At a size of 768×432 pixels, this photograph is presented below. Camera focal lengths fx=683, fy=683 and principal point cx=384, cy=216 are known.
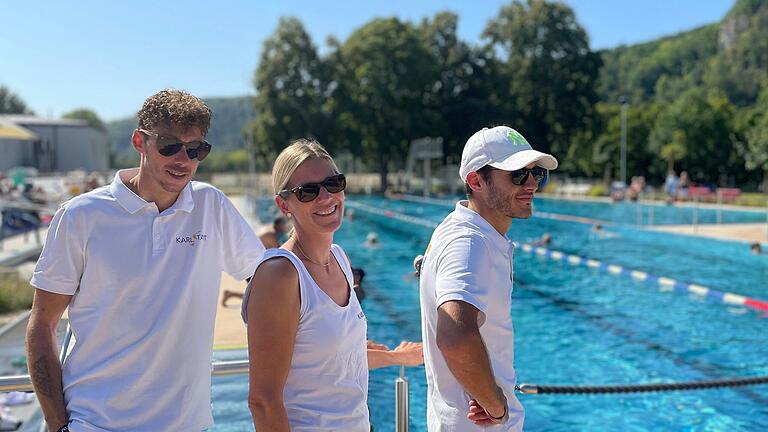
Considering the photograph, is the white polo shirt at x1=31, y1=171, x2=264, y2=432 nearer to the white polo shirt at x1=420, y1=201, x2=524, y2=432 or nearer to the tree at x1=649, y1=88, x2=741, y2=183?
the white polo shirt at x1=420, y1=201, x2=524, y2=432

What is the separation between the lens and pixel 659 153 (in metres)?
46.5

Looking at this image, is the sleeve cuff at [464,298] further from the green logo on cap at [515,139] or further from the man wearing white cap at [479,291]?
the green logo on cap at [515,139]

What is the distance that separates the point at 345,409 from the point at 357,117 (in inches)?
1660

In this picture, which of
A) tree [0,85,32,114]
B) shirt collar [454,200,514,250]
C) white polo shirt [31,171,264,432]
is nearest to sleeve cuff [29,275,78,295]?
white polo shirt [31,171,264,432]

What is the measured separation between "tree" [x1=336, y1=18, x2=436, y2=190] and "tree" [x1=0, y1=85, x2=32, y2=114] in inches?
2270

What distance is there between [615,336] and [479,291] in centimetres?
703

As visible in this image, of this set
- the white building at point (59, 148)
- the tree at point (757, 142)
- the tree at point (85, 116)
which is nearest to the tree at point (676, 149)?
the tree at point (757, 142)

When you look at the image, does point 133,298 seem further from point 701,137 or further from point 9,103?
point 9,103

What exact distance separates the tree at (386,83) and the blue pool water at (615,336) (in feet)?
93.6

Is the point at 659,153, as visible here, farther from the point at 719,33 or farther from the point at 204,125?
the point at 719,33

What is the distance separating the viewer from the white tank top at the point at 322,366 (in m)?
1.72

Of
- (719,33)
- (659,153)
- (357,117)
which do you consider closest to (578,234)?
(357,117)

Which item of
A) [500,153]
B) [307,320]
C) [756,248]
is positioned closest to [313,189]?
Result: [307,320]

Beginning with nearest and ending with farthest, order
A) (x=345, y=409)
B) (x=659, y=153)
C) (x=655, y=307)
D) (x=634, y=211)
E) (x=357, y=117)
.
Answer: (x=345, y=409) < (x=655, y=307) < (x=634, y=211) < (x=357, y=117) < (x=659, y=153)
